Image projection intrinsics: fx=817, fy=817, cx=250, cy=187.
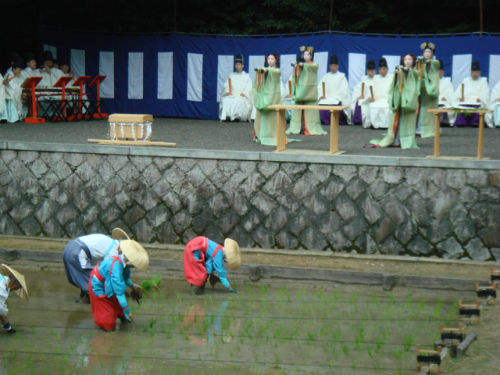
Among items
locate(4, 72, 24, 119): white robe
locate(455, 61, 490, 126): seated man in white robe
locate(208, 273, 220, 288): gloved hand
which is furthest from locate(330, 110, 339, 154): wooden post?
locate(4, 72, 24, 119): white robe

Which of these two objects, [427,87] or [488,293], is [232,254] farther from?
[427,87]

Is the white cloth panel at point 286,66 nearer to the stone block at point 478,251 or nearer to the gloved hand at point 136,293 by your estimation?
the stone block at point 478,251

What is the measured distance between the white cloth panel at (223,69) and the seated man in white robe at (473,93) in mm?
4965

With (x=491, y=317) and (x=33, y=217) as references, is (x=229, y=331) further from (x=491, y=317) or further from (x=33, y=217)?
(x=33, y=217)

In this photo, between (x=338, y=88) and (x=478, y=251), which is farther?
(x=338, y=88)

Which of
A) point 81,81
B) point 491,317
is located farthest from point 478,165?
point 81,81

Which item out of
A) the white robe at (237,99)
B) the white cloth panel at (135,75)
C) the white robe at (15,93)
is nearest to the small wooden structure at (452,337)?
the white robe at (237,99)

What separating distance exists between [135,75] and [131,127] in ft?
23.3

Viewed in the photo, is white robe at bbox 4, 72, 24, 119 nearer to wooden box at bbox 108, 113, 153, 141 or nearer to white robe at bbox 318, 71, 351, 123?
wooden box at bbox 108, 113, 153, 141

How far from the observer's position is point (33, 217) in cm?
1157

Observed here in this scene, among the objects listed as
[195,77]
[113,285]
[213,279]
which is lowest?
[213,279]

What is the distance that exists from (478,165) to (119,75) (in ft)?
35.8

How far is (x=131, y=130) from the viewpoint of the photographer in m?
12.0

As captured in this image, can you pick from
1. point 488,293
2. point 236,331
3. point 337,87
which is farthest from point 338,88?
point 236,331
